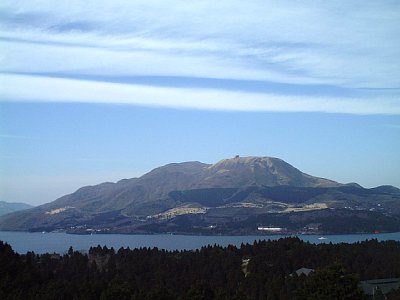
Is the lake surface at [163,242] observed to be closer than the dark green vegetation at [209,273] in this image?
No

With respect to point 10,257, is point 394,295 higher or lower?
lower

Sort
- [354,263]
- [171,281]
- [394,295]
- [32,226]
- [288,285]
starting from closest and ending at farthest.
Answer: [394,295] < [288,285] < [171,281] < [354,263] < [32,226]

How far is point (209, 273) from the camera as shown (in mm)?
45531

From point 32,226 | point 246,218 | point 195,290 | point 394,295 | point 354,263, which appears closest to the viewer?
point 195,290

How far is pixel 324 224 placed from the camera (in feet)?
501

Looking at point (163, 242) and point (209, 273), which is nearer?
point (209, 273)

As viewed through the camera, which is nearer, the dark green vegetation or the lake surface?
the dark green vegetation

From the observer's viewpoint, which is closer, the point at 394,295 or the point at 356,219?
the point at 394,295

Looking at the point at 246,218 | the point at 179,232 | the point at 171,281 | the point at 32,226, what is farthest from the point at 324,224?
the point at 171,281

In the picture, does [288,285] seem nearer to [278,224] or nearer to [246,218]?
[278,224]

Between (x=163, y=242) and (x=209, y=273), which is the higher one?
(x=163, y=242)

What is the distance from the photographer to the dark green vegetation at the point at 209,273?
1092 inches

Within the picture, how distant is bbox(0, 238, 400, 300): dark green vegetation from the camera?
27.7 meters

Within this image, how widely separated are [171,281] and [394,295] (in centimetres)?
1580
